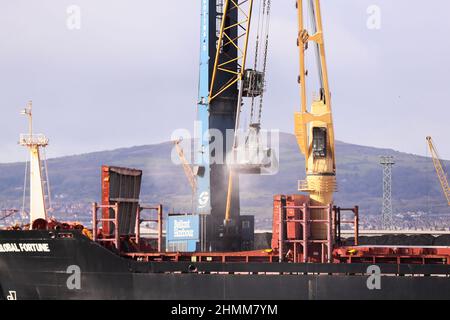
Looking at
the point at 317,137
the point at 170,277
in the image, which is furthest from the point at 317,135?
the point at 170,277

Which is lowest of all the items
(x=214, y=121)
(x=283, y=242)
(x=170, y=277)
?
(x=170, y=277)

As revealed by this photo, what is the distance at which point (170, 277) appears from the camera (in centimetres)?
4969

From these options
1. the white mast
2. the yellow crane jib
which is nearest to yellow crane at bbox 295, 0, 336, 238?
the yellow crane jib

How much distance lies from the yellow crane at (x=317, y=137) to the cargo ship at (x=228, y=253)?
6cm

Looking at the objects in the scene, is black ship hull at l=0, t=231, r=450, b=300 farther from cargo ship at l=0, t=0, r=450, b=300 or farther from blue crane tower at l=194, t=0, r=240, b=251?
blue crane tower at l=194, t=0, r=240, b=251

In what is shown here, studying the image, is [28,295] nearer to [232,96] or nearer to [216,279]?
[216,279]

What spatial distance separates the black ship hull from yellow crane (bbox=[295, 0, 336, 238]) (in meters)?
4.08

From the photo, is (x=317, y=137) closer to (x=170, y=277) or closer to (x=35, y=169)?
(x=170, y=277)

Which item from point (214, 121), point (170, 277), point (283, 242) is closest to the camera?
point (283, 242)

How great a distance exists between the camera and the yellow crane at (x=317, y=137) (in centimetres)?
5138

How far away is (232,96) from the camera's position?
197ft

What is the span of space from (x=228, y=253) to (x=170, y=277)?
11.1ft

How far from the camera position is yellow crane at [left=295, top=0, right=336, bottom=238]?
51375 millimetres
